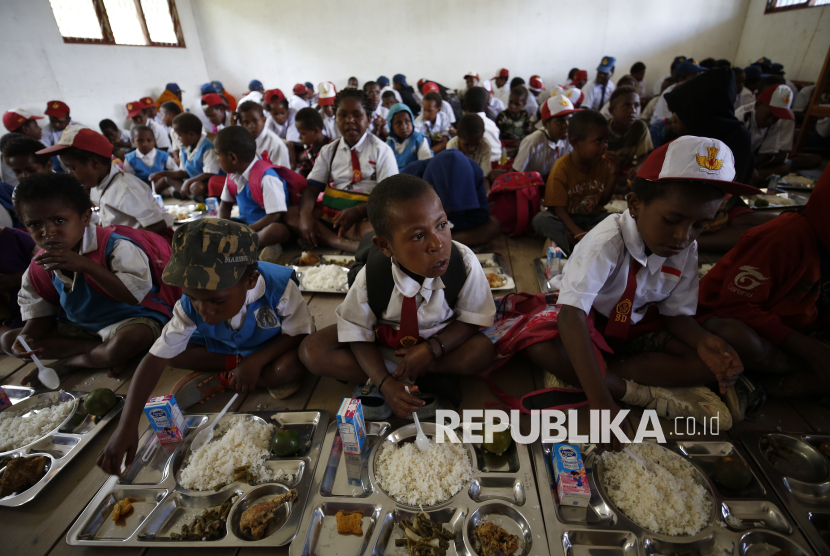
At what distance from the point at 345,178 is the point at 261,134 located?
1.66m

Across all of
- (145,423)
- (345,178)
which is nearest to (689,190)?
(145,423)

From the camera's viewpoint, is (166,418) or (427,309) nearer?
(166,418)

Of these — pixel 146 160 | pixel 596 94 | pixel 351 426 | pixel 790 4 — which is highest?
pixel 790 4

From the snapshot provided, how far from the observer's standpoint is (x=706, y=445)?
4.17 ft

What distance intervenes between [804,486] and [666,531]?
492mm

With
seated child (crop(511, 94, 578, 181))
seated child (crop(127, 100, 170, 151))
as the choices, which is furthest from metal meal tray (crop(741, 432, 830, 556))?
seated child (crop(127, 100, 170, 151))

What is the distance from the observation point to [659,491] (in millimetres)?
1104

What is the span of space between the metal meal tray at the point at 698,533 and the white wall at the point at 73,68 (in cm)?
805

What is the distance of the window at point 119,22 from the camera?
6.41 meters

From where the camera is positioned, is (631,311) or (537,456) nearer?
(537,456)

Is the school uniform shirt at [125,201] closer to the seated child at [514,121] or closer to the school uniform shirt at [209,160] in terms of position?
the school uniform shirt at [209,160]

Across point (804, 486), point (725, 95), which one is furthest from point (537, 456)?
point (725, 95)

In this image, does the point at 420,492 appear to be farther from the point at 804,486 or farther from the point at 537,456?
the point at 804,486

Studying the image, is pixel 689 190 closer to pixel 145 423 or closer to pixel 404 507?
pixel 404 507
